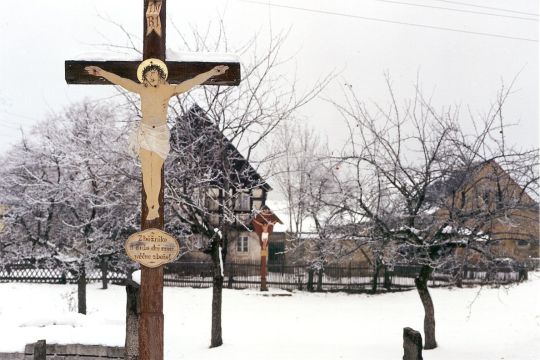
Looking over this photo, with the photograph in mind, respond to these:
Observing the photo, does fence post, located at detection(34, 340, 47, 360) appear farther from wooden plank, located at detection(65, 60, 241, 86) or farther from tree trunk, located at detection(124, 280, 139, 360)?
wooden plank, located at detection(65, 60, 241, 86)

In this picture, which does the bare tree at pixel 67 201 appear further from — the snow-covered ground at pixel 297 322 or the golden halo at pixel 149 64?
the golden halo at pixel 149 64

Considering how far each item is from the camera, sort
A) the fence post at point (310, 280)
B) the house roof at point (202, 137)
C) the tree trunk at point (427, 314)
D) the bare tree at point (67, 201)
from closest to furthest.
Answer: the tree trunk at point (427, 314) < the house roof at point (202, 137) < the bare tree at point (67, 201) < the fence post at point (310, 280)

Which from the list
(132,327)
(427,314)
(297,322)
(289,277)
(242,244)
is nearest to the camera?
(132,327)

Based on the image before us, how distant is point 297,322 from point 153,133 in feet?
40.0

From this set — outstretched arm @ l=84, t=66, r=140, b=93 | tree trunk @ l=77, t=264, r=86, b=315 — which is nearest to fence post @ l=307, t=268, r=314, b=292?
tree trunk @ l=77, t=264, r=86, b=315

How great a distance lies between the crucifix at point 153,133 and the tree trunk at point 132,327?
2.40 m

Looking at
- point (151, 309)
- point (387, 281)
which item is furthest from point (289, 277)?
point (151, 309)

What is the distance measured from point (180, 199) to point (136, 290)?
2838 millimetres

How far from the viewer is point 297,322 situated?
15.3 metres

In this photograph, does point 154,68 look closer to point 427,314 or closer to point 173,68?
point 173,68

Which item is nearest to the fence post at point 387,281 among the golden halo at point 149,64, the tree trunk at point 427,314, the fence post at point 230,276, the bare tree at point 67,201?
the fence post at point 230,276

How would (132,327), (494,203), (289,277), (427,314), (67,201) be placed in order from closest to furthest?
1. (132,327)
2. (494,203)
3. (427,314)
4. (67,201)
5. (289,277)

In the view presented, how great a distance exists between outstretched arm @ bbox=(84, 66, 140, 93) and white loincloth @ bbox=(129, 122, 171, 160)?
Answer: 0.35 metres

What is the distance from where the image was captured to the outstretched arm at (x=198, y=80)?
13.4ft
